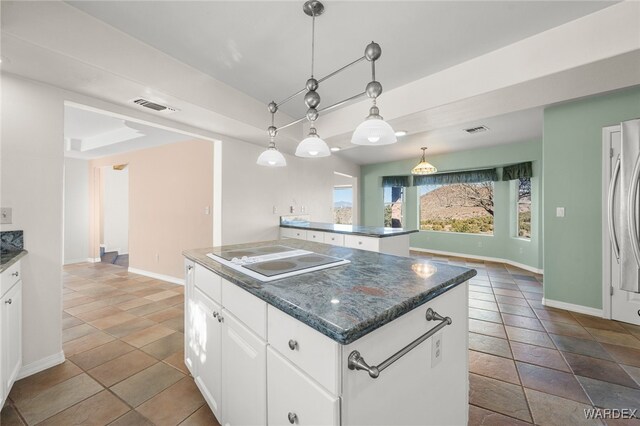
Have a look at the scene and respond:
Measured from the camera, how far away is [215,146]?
3.57 metres

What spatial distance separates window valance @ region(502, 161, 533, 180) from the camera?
520cm

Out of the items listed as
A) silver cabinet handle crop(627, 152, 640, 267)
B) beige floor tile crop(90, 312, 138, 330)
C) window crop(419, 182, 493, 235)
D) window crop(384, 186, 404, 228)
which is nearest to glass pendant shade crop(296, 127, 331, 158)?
silver cabinet handle crop(627, 152, 640, 267)

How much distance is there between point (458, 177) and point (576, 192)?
11.3ft

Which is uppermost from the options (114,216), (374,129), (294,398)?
(374,129)

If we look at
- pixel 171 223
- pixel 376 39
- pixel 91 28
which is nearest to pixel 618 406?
pixel 376 39

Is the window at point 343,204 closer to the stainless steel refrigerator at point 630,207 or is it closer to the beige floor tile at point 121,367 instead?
the stainless steel refrigerator at point 630,207

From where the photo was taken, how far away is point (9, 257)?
1675mm

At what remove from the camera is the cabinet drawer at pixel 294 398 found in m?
0.77

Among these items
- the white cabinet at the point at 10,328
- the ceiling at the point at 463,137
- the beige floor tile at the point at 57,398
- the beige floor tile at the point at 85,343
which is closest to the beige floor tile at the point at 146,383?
the beige floor tile at the point at 57,398

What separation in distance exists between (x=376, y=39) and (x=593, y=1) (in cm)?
142

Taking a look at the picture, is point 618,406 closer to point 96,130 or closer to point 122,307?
point 122,307

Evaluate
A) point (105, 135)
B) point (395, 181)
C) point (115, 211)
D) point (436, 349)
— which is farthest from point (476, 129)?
point (115, 211)

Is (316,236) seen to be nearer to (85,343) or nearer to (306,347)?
(85,343)

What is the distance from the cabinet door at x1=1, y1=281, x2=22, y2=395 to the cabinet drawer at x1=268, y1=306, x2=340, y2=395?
1.80m
